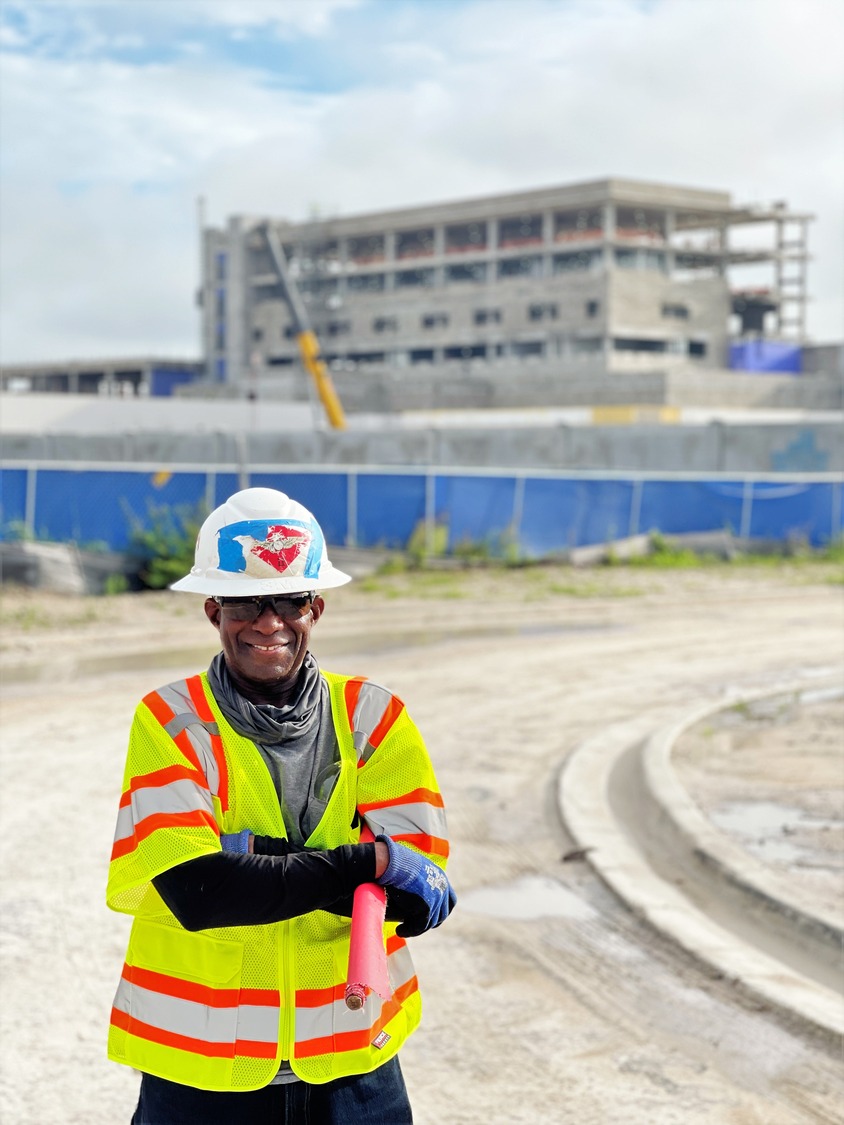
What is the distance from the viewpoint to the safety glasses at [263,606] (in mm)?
2729

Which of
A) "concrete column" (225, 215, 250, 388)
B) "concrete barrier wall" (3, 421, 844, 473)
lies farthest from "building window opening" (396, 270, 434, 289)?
"concrete barrier wall" (3, 421, 844, 473)

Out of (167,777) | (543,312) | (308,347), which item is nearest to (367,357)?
(543,312)

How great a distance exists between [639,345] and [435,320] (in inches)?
604

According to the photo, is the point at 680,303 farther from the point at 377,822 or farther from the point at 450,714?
the point at 377,822

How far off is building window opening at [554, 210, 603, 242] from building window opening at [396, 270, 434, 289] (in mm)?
10119

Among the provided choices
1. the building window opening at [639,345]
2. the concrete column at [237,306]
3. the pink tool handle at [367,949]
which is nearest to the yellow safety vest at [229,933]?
the pink tool handle at [367,949]

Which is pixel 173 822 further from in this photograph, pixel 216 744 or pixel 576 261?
pixel 576 261

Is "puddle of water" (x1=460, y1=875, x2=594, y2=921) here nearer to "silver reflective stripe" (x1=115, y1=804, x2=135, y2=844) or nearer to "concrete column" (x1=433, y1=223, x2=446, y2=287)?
"silver reflective stripe" (x1=115, y1=804, x2=135, y2=844)

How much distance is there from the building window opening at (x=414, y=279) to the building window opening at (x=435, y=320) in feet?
9.09

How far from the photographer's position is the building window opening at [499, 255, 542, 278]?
95.2 m

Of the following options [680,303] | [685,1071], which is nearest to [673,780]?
[685,1071]

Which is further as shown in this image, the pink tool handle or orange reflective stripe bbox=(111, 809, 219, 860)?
orange reflective stripe bbox=(111, 809, 219, 860)

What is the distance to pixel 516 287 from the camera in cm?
9425

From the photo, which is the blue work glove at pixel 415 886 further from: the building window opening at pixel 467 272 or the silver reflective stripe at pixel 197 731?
the building window opening at pixel 467 272
